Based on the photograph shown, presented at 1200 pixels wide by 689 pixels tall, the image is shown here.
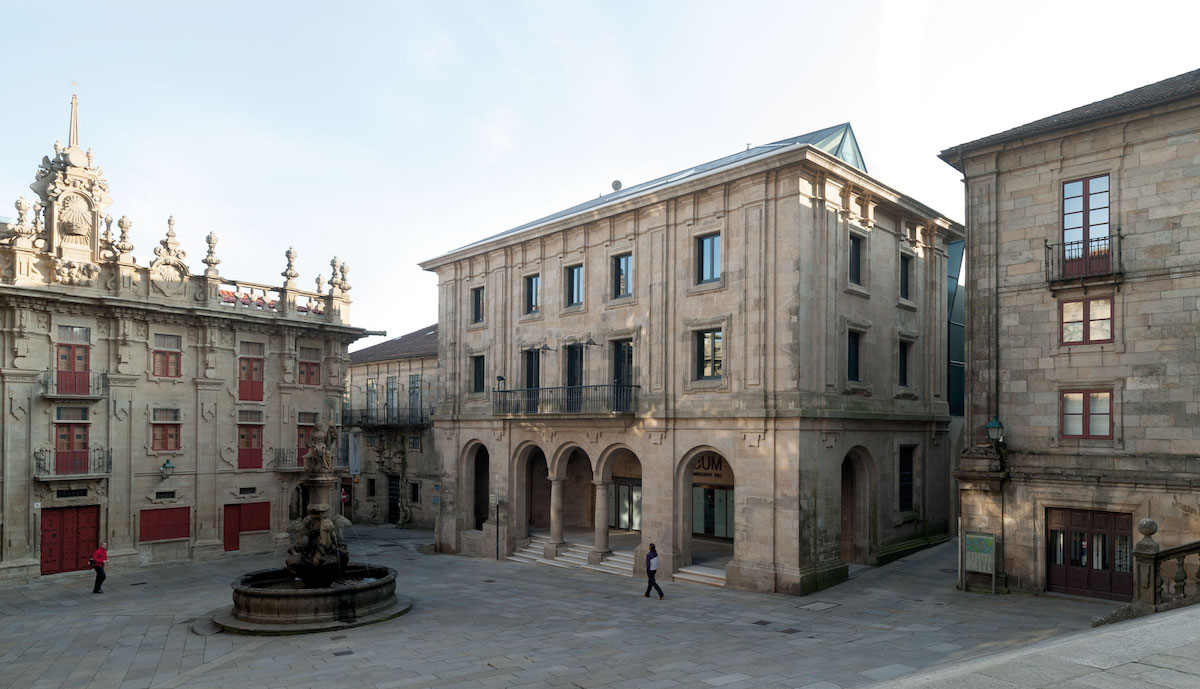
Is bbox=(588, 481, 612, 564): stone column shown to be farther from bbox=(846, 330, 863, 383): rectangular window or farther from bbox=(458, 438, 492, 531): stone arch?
bbox=(846, 330, 863, 383): rectangular window

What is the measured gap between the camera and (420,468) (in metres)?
43.7

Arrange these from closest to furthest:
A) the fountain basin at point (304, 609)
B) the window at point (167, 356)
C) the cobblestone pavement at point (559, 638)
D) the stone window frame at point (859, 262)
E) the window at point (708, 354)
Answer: the cobblestone pavement at point (559, 638), the fountain basin at point (304, 609), the stone window frame at point (859, 262), the window at point (708, 354), the window at point (167, 356)

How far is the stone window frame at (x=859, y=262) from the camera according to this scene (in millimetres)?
25156

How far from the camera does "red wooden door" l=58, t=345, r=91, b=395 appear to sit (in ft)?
97.2

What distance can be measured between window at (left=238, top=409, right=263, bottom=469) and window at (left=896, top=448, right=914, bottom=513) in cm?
2610

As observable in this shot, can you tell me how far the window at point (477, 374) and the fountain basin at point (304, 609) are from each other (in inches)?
564

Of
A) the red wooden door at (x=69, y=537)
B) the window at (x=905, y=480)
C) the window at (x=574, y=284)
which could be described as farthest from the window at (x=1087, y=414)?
the red wooden door at (x=69, y=537)

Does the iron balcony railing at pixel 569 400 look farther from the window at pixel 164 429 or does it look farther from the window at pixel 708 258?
the window at pixel 164 429

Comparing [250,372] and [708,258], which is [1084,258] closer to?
[708,258]

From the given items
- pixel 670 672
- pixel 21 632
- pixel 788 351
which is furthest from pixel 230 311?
pixel 670 672

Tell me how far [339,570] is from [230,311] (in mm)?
16748

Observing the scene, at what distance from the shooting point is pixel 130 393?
31312 millimetres

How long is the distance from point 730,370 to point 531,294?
11.0 meters

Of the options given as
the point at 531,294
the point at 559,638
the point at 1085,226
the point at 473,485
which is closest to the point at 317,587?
the point at 559,638
